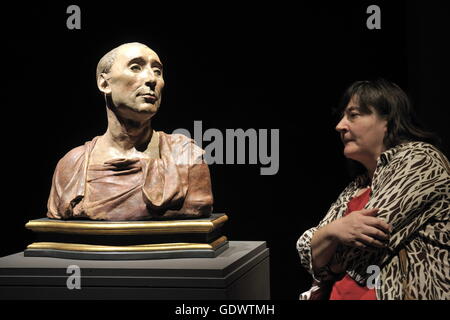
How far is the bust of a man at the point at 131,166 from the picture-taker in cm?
332

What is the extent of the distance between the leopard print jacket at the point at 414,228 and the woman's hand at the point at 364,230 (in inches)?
1.3

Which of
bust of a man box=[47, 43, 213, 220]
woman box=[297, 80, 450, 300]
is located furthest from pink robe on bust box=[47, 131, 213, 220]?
woman box=[297, 80, 450, 300]

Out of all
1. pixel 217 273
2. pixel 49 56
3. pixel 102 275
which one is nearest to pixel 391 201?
pixel 217 273

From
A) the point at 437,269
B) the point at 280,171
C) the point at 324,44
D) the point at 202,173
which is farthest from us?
the point at 280,171

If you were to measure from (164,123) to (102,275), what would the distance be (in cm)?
163

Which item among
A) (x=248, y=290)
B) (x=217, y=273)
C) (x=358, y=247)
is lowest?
(x=248, y=290)

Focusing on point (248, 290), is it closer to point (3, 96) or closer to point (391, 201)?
point (391, 201)

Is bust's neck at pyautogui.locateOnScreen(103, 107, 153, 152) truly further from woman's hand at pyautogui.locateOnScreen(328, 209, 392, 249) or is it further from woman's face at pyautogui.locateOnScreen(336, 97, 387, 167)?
woman's hand at pyautogui.locateOnScreen(328, 209, 392, 249)

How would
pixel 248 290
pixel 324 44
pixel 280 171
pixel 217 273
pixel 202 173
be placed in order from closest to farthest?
pixel 217 273
pixel 248 290
pixel 202 173
pixel 324 44
pixel 280 171

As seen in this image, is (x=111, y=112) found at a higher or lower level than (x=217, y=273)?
higher

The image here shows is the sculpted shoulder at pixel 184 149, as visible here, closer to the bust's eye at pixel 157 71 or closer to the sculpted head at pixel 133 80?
the sculpted head at pixel 133 80

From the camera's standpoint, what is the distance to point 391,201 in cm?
235

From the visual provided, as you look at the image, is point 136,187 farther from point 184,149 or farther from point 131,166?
point 184,149

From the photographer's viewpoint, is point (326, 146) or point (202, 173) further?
point (326, 146)
